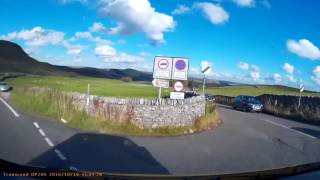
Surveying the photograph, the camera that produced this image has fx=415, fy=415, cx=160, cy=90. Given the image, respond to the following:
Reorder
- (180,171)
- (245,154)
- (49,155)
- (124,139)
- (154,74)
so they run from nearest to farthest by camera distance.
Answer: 1. (180,171)
2. (49,155)
3. (245,154)
4. (124,139)
5. (154,74)

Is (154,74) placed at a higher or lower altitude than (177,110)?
higher

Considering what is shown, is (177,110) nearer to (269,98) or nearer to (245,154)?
(245,154)

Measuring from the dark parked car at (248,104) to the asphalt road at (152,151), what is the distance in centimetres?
1968

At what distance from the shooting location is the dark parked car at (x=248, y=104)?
3828 centimetres

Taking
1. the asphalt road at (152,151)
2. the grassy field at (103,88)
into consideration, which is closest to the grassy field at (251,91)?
the grassy field at (103,88)

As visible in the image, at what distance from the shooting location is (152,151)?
1267 centimetres

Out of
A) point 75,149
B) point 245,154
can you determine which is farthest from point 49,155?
point 245,154

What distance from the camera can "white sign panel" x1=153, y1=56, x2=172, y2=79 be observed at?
2138cm

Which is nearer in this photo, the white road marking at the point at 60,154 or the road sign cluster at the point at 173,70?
the white road marking at the point at 60,154

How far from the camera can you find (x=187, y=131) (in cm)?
1841

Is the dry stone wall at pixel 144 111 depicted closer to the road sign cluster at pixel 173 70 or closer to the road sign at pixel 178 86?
the road sign at pixel 178 86

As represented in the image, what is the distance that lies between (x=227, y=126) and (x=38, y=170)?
19400mm

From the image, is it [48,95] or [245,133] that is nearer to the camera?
[245,133]

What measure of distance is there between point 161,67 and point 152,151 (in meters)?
9.28
